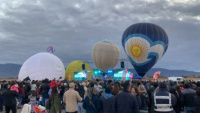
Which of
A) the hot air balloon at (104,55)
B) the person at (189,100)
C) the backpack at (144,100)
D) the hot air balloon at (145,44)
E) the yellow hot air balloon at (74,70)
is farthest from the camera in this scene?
the hot air balloon at (104,55)

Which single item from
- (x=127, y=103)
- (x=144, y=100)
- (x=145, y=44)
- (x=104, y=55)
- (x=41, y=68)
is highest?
(x=145, y=44)

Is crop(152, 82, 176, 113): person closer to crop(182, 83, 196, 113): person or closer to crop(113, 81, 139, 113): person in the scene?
crop(113, 81, 139, 113): person

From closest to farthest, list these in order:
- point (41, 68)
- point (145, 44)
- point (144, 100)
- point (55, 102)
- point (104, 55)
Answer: point (55, 102) < point (144, 100) < point (41, 68) < point (145, 44) < point (104, 55)

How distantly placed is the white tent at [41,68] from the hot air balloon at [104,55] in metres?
16.0

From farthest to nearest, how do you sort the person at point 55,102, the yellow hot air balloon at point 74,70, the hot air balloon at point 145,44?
the yellow hot air balloon at point 74,70 < the hot air balloon at point 145,44 < the person at point 55,102

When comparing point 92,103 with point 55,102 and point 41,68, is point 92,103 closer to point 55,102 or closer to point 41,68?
point 55,102

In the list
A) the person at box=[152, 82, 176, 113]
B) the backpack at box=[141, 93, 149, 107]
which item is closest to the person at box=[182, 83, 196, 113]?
the backpack at box=[141, 93, 149, 107]

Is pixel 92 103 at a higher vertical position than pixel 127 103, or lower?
lower

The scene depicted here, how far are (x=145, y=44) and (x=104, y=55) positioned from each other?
1688cm

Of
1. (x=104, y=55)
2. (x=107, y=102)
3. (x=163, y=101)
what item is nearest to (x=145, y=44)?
(x=104, y=55)

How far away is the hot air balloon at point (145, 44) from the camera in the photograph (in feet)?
119

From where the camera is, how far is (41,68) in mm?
35344

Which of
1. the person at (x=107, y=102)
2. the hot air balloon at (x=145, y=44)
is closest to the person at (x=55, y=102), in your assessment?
the person at (x=107, y=102)

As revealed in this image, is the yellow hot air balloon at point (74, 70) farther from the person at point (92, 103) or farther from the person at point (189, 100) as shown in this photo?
the person at point (92, 103)
